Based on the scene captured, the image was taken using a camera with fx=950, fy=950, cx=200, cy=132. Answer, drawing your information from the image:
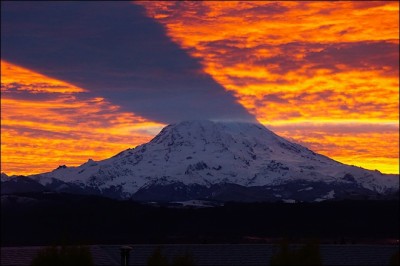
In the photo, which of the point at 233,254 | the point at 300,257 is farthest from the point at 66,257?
the point at 233,254

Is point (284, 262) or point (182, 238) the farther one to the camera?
point (182, 238)

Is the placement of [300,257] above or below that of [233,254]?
above

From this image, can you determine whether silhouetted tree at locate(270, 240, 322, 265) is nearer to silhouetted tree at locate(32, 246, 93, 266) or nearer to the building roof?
silhouetted tree at locate(32, 246, 93, 266)

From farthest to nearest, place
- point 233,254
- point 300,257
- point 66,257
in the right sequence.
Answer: point 233,254, point 66,257, point 300,257

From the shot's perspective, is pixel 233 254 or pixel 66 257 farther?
pixel 233 254

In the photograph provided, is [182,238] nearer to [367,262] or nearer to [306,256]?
[367,262]

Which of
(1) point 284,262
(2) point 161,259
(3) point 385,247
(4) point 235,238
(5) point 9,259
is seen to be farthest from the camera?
(4) point 235,238

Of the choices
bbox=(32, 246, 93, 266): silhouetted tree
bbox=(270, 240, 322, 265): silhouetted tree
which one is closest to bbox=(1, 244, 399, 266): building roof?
bbox=(32, 246, 93, 266): silhouetted tree

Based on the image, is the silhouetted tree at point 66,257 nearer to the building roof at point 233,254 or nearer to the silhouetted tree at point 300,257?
the silhouetted tree at point 300,257

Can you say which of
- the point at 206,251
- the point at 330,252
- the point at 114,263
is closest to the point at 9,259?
the point at 114,263

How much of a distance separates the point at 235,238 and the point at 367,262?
8809 cm

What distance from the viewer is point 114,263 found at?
100m

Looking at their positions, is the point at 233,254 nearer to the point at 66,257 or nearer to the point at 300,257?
the point at 300,257

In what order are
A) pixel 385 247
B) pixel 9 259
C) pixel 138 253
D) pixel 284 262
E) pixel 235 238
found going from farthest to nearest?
pixel 235 238, pixel 385 247, pixel 138 253, pixel 9 259, pixel 284 262
